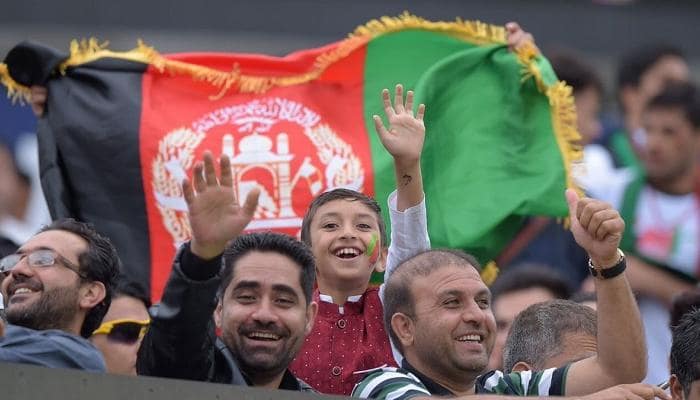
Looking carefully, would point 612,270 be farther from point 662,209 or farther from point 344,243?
point 662,209

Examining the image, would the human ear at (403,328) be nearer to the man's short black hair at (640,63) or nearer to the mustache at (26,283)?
the mustache at (26,283)

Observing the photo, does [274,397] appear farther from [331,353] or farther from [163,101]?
[163,101]

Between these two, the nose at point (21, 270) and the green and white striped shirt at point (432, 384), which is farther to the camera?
the nose at point (21, 270)

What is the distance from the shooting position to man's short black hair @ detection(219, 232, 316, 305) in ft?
20.1

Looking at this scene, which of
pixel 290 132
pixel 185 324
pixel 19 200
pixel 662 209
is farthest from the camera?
pixel 19 200

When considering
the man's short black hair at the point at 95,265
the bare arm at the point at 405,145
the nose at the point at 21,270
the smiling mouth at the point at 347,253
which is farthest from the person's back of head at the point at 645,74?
the nose at the point at 21,270

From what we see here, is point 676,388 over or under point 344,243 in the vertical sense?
under

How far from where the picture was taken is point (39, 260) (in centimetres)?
625

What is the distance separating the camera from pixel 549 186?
26.2 feet

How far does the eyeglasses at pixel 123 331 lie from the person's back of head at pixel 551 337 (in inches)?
55.7

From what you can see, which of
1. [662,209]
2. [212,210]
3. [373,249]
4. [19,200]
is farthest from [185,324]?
[19,200]

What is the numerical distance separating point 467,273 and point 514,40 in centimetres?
221

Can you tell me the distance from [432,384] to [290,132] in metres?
2.29

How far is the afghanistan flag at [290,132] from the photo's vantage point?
25.8 ft
